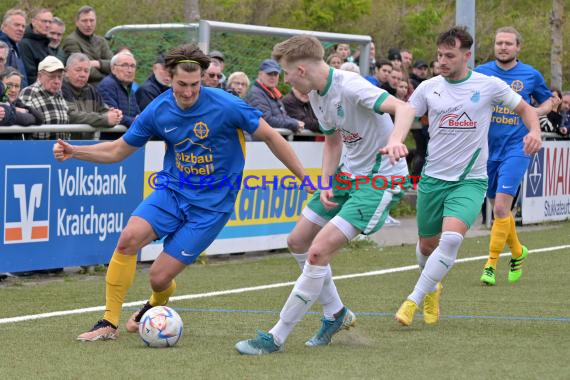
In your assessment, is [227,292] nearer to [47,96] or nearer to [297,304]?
[47,96]

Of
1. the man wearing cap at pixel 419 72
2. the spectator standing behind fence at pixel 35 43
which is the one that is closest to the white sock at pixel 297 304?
Result: the spectator standing behind fence at pixel 35 43

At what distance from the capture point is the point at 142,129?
7.89 metres

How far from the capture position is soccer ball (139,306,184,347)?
7.34 metres

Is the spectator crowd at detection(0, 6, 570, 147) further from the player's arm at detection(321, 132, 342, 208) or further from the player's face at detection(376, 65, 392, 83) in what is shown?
the player's arm at detection(321, 132, 342, 208)

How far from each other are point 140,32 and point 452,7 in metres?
22.4

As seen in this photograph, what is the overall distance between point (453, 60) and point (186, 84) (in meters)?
2.25

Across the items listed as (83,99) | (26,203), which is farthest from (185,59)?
(83,99)

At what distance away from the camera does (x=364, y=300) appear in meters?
9.86

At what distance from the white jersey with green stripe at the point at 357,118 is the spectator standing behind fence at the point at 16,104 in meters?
3.87

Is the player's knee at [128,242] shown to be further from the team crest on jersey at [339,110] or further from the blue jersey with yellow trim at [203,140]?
the team crest on jersey at [339,110]

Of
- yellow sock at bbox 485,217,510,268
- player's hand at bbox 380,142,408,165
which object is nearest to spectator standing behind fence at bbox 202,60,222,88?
yellow sock at bbox 485,217,510,268

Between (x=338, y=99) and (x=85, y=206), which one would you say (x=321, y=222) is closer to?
(x=338, y=99)

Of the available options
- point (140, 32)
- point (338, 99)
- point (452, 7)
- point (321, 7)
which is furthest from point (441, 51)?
point (452, 7)

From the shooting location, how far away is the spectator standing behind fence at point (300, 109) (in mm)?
14219
